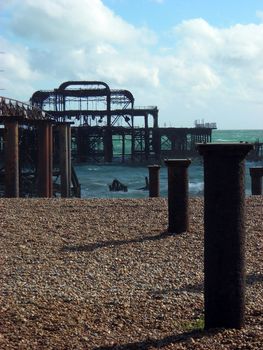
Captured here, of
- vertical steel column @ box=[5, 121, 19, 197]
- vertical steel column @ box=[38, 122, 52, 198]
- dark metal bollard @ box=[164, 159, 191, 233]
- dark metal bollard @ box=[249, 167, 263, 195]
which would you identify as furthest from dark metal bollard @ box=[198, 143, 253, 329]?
vertical steel column @ box=[38, 122, 52, 198]

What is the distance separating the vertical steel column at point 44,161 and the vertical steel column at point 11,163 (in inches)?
96.4

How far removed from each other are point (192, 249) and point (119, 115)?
1875 inches

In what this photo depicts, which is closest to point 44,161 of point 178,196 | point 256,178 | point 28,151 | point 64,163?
point 64,163

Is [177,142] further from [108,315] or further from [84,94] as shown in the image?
[108,315]

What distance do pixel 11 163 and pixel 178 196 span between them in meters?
9.23

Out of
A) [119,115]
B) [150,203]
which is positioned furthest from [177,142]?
[150,203]

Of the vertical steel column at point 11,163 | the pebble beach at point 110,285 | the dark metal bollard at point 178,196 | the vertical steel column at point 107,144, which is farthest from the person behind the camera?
the vertical steel column at point 107,144

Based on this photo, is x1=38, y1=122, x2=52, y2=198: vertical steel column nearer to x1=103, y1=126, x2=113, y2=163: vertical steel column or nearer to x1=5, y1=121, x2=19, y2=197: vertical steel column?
x1=5, y1=121, x2=19, y2=197: vertical steel column

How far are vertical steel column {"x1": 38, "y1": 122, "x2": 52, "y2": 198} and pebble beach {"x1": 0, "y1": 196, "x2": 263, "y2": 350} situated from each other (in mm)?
9281

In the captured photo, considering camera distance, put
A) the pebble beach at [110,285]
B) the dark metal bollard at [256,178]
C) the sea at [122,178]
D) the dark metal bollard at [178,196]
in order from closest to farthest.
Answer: the pebble beach at [110,285] → the dark metal bollard at [178,196] → the dark metal bollard at [256,178] → the sea at [122,178]

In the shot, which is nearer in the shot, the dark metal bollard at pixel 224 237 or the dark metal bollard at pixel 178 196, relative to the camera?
the dark metal bollard at pixel 224 237

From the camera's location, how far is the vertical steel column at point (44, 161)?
20.6 meters

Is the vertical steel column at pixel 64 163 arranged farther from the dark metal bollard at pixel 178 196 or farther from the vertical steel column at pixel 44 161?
the dark metal bollard at pixel 178 196

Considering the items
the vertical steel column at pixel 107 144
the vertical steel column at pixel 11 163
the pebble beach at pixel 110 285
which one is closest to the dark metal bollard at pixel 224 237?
the pebble beach at pixel 110 285
